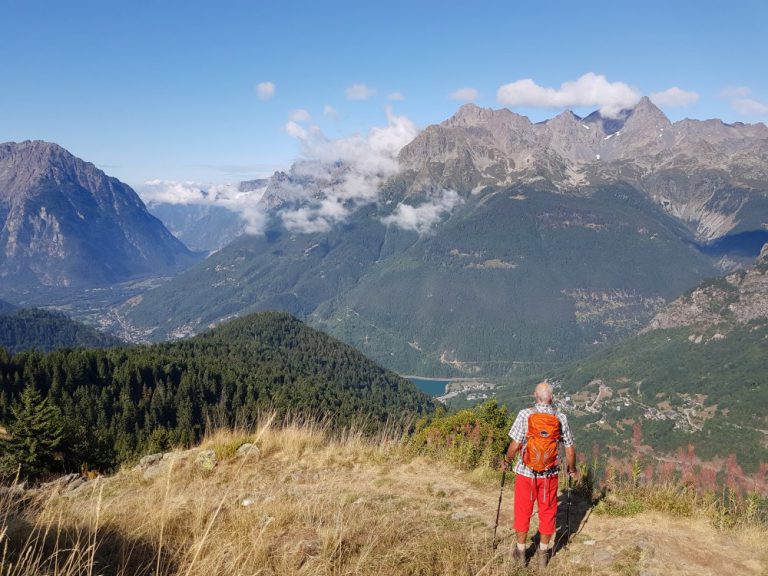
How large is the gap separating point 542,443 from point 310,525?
352cm

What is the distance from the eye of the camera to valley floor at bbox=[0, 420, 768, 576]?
4875 mm

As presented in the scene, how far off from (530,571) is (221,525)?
12.9ft

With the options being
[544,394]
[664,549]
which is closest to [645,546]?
[664,549]

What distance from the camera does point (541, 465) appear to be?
23.7 ft

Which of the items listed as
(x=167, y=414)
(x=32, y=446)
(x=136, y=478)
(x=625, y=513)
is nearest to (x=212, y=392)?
(x=167, y=414)

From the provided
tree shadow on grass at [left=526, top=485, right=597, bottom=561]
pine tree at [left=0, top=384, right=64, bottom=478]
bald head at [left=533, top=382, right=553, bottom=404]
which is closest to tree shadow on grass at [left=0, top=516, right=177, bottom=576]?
tree shadow on grass at [left=526, top=485, right=597, bottom=561]

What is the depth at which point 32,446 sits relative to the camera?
752 inches

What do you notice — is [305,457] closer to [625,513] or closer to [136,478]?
[136,478]

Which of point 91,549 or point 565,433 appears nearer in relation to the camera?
point 91,549

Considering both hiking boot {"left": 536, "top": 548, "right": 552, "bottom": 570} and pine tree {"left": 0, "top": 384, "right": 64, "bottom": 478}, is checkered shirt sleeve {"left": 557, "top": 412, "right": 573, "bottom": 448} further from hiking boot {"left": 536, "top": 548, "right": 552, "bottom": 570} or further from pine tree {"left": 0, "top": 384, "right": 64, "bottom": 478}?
pine tree {"left": 0, "top": 384, "right": 64, "bottom": 478}

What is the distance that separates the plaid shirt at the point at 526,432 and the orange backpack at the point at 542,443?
9 centimetres

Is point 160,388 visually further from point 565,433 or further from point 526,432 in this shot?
point 565,433

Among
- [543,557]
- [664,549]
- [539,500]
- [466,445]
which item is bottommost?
[466,445]

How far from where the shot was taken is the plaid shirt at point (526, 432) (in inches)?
290
